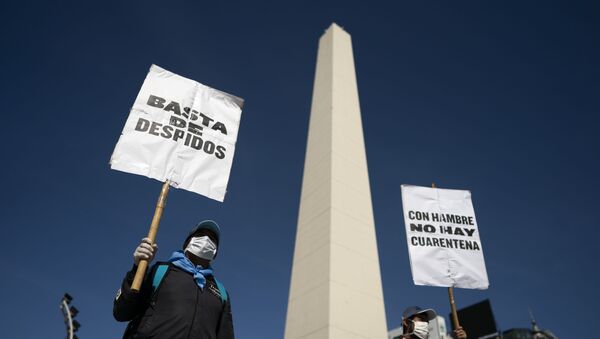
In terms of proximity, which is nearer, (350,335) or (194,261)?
(194,261)

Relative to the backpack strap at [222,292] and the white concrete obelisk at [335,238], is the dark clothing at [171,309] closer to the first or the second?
the backpack strap at [222,292]

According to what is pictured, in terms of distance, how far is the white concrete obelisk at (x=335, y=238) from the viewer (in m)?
8.66

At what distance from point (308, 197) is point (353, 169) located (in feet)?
5.36

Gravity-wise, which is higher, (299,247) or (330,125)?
(330,125)

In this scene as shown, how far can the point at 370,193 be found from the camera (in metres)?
12.1

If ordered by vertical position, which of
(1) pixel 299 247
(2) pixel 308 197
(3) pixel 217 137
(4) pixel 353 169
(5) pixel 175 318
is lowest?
(5) pixel 175 318

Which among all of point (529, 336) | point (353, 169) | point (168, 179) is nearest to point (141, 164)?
point (168, 179)

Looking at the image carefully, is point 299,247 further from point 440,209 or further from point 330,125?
point 440,209

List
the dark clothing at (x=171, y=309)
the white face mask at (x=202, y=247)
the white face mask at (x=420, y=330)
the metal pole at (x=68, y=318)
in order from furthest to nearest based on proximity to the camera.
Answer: the metal pole at (x=68, y=318), the white face mask at (x=420, y=330), the white face mask at (x=202, y=247), the dark clothing at (x=171, y=309)

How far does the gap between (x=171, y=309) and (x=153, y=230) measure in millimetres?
606

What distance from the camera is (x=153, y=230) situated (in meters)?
2.78

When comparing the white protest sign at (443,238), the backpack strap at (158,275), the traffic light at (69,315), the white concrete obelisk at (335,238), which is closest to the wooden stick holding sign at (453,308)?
the white protest sign at (443,238)

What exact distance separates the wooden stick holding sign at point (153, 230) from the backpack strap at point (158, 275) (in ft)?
0.44

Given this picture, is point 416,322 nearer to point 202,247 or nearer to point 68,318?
point 202,247
